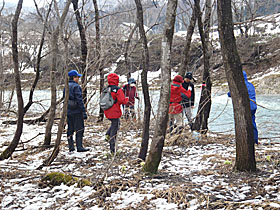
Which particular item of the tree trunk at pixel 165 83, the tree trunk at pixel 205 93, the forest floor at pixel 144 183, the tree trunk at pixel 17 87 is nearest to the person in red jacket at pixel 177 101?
the tree trunk at pixel 205 93

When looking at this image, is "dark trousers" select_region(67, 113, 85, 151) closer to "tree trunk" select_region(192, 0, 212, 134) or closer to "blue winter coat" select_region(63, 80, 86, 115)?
"blue winter coat" select_region(63, 80, 86, 115)

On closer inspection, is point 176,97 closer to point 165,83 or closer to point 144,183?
point 165,83

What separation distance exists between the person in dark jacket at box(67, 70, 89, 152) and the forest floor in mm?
411

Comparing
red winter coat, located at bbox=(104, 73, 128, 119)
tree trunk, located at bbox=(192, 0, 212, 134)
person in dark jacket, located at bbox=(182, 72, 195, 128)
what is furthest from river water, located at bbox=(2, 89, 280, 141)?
red winter coat, located at bbox=(104, 73, 128, 119)

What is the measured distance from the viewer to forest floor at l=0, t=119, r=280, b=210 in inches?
134

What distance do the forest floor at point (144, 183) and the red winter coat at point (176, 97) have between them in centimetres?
146

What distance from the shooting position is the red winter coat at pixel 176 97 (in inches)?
291

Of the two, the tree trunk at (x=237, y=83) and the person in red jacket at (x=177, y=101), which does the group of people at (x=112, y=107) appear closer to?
the person in red jacket at (x=177, y=101)

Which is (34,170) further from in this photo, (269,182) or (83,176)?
(269,182)

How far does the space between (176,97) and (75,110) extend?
2.52 m

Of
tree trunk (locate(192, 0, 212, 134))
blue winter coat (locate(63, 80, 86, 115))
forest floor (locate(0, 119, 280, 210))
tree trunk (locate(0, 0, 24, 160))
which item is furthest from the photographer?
tree trunk (locate(192, 0, 212, 134))

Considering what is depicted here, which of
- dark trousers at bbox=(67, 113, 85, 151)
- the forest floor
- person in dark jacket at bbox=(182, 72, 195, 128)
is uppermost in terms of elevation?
person in dark jacket at bbox=(182, 72, 195, 128)

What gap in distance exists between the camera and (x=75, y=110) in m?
6.44

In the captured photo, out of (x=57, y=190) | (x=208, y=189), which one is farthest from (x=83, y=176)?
(x=208, y=189)
